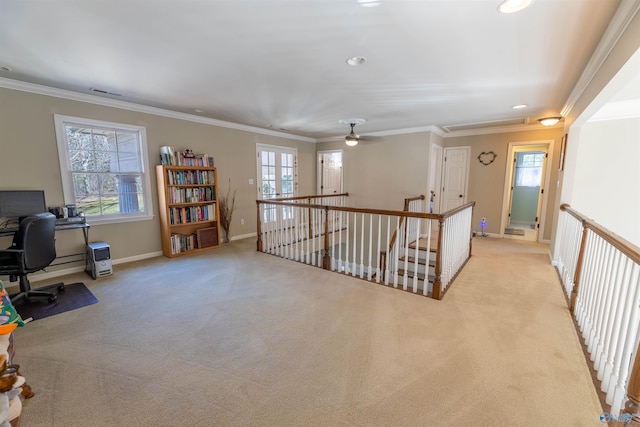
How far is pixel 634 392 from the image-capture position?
1.25 metres

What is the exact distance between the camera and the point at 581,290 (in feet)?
8.15

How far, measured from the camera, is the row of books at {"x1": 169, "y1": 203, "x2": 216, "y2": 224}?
174 inches

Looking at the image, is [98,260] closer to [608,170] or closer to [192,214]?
[192,214]

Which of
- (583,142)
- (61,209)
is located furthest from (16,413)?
(583,142)

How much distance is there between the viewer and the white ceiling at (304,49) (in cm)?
179

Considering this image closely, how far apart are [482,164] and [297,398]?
612 centimetres

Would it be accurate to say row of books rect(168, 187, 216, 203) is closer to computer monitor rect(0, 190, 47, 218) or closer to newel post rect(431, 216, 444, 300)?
computer monitor rect(0, 190, 47, 218)

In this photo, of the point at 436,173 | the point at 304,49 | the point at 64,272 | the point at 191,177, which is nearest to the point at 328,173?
the point at 436,173

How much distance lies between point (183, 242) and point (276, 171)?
2709 millimetres

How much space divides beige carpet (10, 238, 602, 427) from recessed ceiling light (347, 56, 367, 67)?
2.43 meters

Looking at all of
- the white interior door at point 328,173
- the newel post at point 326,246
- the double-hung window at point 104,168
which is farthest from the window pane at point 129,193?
the white interior door at point 328,173

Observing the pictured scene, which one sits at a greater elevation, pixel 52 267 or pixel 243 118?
pixel 243 118

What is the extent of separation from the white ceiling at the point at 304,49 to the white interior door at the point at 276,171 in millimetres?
2172

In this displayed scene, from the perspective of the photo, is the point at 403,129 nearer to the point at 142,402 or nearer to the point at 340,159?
the point at 340,159
